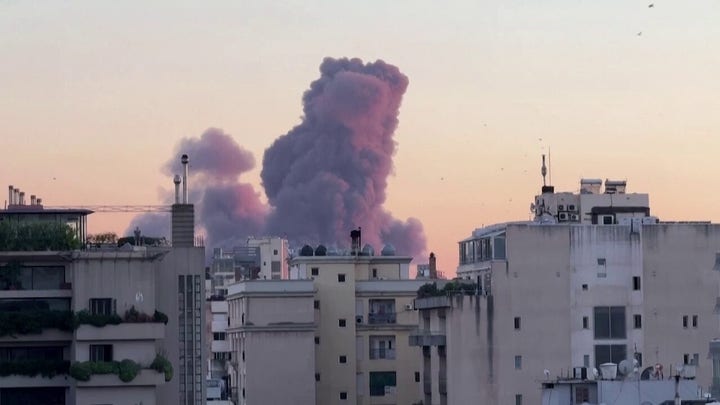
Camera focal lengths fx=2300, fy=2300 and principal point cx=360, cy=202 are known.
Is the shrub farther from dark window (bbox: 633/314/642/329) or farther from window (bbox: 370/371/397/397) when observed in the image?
window (bbox: 370/371/397/397)

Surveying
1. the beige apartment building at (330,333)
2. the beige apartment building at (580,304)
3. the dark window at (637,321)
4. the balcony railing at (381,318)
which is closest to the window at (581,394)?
the beige apartment building at (580,304)

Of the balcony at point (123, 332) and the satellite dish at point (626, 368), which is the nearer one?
the satellite dish at point (626, 368)

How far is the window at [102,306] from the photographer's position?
92.1 m

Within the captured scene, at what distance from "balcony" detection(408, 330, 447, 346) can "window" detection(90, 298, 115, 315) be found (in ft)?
91.0

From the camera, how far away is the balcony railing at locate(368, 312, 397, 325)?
137875 mm

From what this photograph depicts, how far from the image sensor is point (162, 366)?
91125 millimetres

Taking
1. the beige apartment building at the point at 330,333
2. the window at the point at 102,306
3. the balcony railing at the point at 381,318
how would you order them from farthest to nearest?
1. the balcony railing at the point at 381,318
2. the beige apartment building at the point at 330,333
3. the window at the point at 102,306

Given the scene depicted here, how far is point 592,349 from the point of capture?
113812 mm

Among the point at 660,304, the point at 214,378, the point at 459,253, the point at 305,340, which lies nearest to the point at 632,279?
the point at 660,304

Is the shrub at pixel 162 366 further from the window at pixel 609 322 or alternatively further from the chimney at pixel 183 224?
the window at pixel 609 322

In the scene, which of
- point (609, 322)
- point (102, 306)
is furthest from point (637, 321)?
point (102, 306)

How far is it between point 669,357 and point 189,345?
2959 cm

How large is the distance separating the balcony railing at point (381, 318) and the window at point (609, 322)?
25.2 m

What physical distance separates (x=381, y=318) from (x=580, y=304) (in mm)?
25266
